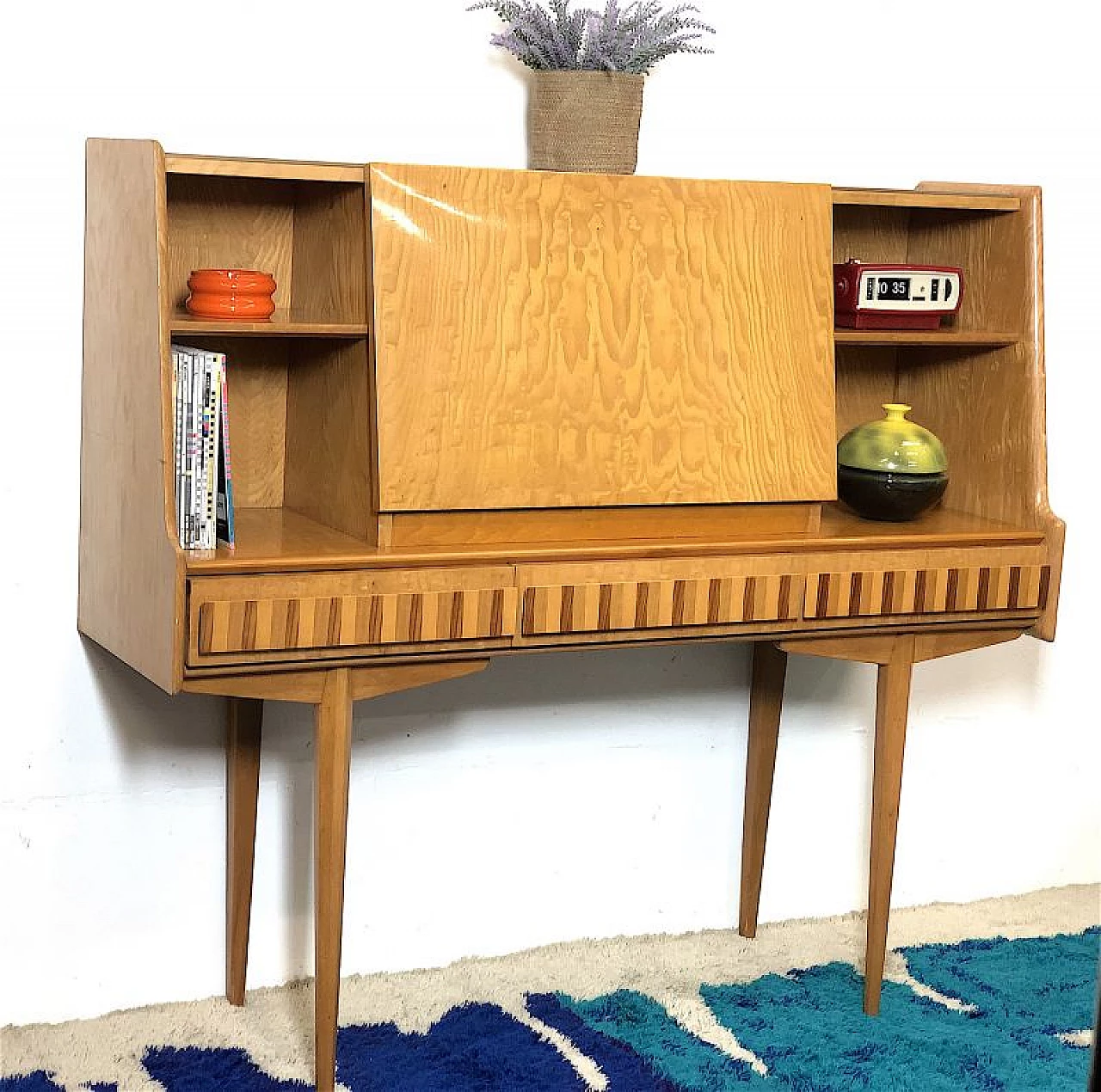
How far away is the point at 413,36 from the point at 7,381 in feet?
3.04

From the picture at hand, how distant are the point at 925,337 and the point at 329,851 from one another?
137 cm

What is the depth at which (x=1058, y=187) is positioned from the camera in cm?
338

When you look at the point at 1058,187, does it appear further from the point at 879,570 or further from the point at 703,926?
the point at 703,926

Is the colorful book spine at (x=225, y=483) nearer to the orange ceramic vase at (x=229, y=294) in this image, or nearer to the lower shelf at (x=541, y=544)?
the lower shelf at (x=541, y=544)

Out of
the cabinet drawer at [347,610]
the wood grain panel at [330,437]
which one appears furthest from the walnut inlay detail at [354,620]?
the wood grain panel at [330,437]

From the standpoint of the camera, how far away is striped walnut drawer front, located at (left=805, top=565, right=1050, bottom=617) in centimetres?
270

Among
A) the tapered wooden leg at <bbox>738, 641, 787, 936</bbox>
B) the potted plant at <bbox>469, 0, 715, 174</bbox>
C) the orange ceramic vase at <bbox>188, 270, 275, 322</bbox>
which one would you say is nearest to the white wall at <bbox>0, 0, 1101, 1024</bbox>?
the tapered wooden leg at <bbox>738, 641, 787, 936</bbox>

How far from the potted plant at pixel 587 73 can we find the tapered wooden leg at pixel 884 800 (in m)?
1.03

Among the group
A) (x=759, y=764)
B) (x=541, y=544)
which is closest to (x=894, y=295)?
(x=541, y=544)

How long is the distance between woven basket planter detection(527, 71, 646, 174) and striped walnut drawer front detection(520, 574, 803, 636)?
72 cm

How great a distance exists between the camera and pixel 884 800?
115 inches

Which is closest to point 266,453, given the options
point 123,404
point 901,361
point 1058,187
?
point 123,404

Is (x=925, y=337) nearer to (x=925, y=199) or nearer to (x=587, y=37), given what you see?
(x=925, y=199)

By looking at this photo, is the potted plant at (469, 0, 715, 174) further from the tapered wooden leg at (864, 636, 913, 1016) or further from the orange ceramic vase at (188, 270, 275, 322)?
the tapered wooden leg at (864, 636, 913, 1016)
